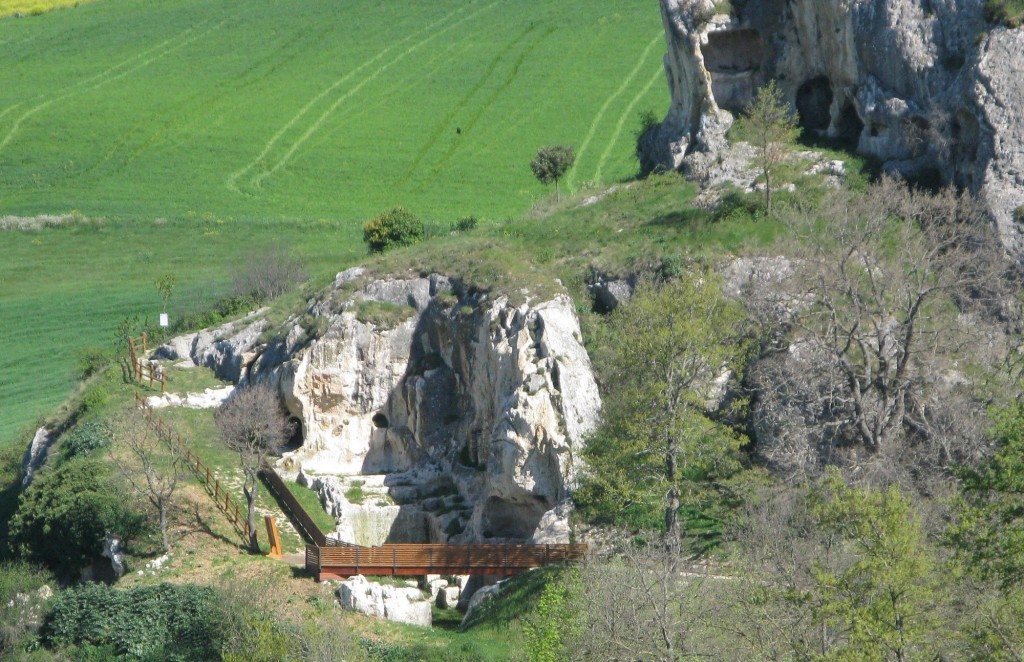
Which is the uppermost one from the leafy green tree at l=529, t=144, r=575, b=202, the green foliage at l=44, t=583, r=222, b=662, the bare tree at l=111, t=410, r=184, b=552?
the leafy green tree at l=529, t=144, r=575, b=202

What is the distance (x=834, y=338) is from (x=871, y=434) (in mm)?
3121

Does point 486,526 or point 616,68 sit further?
point 616,68

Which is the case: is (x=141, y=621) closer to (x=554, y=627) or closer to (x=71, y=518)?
(x=71, y=518)

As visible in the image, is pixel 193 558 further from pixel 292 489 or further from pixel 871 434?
pixel 871 434

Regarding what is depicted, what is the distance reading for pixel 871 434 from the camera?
165ft

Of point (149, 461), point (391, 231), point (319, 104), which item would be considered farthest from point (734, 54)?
point (319, 104)

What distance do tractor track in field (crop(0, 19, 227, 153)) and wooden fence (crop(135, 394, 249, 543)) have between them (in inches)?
2448

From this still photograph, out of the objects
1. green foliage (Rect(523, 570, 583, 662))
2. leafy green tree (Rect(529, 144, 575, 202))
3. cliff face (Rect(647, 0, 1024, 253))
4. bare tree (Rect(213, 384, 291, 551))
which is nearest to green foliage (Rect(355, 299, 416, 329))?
bare tree (Rect(213, 384, 291, 551))

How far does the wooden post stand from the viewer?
55.8 metres

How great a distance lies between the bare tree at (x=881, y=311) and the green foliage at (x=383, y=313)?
15.2m

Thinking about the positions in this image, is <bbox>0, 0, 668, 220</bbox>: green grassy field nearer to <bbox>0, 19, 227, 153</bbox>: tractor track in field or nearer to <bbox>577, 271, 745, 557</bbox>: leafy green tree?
<bbox>0, 19, 227, 153</bbox>: tractor track in field

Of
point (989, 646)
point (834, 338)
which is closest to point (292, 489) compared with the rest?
point (834, 338)

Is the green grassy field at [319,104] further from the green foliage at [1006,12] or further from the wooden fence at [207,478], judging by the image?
the wooden fence at [207,478]

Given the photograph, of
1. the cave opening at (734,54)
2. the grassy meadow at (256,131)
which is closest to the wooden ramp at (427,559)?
the cave opening at (734,54)
